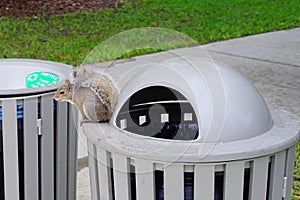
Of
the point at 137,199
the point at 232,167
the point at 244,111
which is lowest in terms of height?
the point at 137,199

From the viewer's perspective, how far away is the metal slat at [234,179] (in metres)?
2.17

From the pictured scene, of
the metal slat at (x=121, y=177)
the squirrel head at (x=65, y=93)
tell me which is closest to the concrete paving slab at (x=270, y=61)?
the squirrel head at (x=65, y=93)

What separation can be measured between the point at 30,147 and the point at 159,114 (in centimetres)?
67

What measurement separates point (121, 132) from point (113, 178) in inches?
6.9

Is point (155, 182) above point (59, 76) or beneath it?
beneath

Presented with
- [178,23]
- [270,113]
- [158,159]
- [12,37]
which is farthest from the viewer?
[178,23]

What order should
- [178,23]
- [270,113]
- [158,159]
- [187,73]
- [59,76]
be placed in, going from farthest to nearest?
[178,23] < [59,76] < [270,113] < [187,73] < [158,159]

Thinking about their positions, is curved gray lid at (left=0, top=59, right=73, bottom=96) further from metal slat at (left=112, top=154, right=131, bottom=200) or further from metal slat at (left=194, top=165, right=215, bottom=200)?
metal slat at (left=194, top=165, right=215, bottom=200)

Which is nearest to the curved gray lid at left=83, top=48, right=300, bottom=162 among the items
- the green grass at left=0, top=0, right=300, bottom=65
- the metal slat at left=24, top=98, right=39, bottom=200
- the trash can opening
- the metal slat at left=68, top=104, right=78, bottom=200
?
the trash can opening

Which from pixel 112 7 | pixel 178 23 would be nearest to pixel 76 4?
pixel 112 7

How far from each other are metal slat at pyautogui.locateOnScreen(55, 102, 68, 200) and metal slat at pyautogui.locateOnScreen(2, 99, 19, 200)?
247 millimetres

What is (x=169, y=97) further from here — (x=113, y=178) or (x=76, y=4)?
(x=76, y=4)

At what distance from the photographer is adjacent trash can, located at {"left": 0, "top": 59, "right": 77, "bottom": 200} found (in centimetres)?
287

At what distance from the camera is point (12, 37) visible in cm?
915
